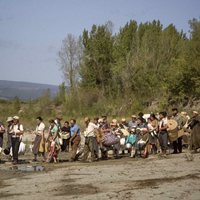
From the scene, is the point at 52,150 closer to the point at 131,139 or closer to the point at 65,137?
the point at 65,137

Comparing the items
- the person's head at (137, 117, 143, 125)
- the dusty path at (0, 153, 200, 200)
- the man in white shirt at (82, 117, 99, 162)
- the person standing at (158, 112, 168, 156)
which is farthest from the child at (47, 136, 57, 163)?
the person standing at (158, 112, 168, 156)

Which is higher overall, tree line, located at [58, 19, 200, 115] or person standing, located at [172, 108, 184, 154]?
tree line, located at [58, 19, 200, 115]

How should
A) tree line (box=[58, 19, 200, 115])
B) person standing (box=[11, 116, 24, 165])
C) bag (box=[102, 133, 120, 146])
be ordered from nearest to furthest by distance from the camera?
person standing (box=[11, 116, 24, 165]) < bag (box=[102, 133, 120, 146]) < tree line (box=[58, 19, 200, 115])

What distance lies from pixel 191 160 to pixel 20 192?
7247 millimetres

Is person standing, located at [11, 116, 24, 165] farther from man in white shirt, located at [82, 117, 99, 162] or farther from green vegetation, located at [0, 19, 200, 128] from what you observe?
green vegetation, located at [0, 19, 200, 128]

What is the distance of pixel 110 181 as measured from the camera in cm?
1480

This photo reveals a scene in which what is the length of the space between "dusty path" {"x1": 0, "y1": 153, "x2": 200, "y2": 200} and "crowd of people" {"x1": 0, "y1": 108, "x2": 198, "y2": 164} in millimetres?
1374

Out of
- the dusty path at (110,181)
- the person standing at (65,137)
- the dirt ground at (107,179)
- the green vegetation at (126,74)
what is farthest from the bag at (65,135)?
the green vegetation at (126,74)

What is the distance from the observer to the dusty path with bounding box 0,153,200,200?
41.6 feet

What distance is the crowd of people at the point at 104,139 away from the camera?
21.2 meters

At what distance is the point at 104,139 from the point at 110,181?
6.88 m

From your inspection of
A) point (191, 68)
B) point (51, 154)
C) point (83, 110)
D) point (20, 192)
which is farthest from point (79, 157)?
point (83, 110)

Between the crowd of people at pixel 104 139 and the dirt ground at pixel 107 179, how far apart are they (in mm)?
835

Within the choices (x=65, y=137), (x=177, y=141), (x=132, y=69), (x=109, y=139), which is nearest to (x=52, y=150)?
(x=65, y=137)
